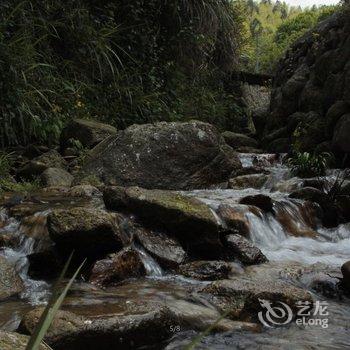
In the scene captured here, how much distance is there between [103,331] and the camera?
233cm

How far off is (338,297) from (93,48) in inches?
246

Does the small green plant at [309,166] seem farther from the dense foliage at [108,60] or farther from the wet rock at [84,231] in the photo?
the wet rock at [84,231]

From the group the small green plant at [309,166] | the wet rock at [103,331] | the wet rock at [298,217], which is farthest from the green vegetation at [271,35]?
the wet rock at [103,331]

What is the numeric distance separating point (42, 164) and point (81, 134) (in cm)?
115

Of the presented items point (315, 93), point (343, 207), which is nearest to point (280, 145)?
point (315, 93)

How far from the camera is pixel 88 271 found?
11.9ft

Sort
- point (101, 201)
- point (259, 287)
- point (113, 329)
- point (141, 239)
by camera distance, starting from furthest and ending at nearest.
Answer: point (101, 201)
point (141, 239)
point (259, 287)
point (113, 329)

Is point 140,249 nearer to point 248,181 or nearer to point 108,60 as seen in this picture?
point 248,181

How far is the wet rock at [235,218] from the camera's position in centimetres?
507

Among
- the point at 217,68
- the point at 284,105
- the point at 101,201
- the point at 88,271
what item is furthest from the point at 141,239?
the point at 217,68

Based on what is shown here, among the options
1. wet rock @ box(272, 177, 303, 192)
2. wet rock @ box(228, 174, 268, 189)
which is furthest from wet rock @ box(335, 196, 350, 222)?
wet rock @ box(228, 174, 268, 189)

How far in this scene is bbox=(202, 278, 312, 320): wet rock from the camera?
292 cm

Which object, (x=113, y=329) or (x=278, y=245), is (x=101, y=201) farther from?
(x=113, y=329)

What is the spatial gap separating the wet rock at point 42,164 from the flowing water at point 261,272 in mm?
1499
